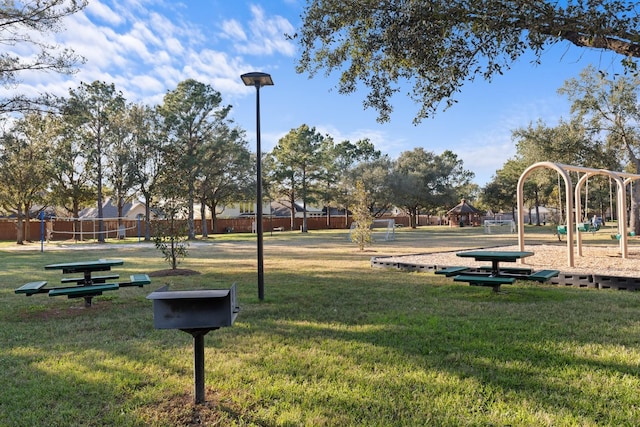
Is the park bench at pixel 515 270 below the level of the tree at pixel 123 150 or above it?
below

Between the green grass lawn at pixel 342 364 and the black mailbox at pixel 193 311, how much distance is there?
0.58 m

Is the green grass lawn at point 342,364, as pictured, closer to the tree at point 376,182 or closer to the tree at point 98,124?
the tree at point 98,124

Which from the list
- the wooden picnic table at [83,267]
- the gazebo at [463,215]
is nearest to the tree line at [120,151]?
the wooden picnic table at [83,267]

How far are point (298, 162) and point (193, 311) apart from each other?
3926 centimetres

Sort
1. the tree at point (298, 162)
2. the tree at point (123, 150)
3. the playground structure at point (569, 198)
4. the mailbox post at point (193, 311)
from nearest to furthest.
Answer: the mailbox post at point (193, 311), the playground structure at point (569, 198), the tree at point (123, 150), the tree at point (298, 162)

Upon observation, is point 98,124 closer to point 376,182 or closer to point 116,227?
point 116,227

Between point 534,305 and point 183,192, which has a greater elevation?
point 183,192

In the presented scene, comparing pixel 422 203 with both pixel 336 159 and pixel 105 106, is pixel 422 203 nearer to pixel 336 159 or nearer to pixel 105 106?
pixel 336 159

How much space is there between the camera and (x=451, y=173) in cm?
5006

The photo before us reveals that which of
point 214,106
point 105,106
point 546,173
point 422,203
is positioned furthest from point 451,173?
point 105,106

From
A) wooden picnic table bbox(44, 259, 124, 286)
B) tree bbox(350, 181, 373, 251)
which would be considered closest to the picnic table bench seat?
wooden picnic table bbox(44, 259, 124, 286)

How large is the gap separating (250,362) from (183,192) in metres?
6.86

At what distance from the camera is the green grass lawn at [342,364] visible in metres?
2.75

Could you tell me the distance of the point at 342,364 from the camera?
362 cm
